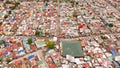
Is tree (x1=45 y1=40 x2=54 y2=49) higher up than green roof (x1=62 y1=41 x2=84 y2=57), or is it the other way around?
tree (x1=45 y1=40 x2=54 y2=49)

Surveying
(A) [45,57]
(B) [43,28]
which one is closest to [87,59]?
(A) [45,57]

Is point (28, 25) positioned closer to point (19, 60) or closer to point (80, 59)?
point (19, 60)

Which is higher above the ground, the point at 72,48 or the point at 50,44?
the point at 50,44

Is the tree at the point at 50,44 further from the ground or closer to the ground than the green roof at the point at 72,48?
further from the ground

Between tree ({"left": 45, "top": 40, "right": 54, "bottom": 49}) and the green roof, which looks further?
tree ({"left": 45, "top": 40, "right": 54, "bottom": 49})

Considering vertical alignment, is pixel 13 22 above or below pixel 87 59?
above

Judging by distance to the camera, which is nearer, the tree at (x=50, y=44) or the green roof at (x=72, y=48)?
the green roof at (x=72, y=48)

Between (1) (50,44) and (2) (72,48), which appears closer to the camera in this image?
(1) (50,44)

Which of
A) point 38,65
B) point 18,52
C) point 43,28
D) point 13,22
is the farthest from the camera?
point 13,22
